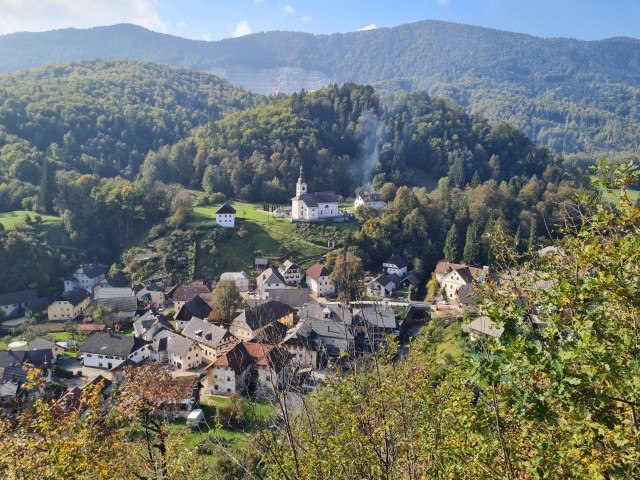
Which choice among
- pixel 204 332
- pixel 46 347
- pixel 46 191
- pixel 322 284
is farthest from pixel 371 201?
pixel 46 347

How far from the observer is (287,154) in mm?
65062

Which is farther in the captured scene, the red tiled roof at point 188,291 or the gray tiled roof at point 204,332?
the red tiled roof at point 188,291

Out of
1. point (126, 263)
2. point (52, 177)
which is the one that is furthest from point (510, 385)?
point (52, 177)

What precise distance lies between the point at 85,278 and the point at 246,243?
14.4 metres

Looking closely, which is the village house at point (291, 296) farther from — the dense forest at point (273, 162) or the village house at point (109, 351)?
the village house at point (109, 351)

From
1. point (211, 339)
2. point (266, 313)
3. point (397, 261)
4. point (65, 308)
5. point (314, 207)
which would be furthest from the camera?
point (314, 207)

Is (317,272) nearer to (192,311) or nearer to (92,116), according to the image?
(192,311)

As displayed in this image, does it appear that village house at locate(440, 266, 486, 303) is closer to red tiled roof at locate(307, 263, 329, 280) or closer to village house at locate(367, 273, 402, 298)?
village house at locate(367, 273, 402, 298)

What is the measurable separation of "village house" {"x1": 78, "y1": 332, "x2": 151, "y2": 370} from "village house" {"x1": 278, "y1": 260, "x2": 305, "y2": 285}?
15.0 metres

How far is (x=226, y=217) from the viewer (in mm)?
47969

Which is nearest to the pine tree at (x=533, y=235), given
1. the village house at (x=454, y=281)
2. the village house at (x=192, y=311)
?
the village house at (x=454, y=281)

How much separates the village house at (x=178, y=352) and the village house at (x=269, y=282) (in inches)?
372

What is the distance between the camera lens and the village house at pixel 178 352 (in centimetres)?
2928

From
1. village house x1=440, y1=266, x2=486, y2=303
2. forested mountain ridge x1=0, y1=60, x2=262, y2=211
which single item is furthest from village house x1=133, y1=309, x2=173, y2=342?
forested mountain ridge x1=0, y1=60, x2=262, y2=211
